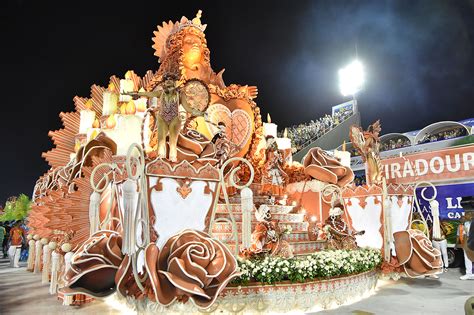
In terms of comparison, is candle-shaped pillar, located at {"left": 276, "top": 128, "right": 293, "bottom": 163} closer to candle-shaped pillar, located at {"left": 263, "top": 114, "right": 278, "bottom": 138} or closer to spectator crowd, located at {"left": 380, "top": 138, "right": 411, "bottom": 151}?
candle-shaped pillar, located at {"left": 263, "top": 114, "right": 278, "bottom": 138}

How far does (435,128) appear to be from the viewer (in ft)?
51.0

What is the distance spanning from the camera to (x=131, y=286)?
15.5 feet

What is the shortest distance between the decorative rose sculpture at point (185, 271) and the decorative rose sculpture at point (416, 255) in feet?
16.0

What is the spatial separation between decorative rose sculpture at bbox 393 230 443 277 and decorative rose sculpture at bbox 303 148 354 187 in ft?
9.57

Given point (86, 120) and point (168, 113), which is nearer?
point (168, 113)

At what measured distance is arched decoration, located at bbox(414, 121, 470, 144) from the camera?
15.1 meters

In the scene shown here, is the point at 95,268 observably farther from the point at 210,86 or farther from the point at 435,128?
the point at 435,128

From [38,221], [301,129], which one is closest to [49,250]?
[38,221]

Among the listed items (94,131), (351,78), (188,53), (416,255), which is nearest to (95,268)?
(94,131)

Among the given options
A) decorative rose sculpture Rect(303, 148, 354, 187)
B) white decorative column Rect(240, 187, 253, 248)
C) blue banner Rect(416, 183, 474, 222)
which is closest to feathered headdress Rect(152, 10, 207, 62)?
decorative rose sculpture Rect(303, 148, 354, 187)

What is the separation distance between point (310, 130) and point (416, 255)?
15.3 metres

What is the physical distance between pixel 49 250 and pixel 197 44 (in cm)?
705

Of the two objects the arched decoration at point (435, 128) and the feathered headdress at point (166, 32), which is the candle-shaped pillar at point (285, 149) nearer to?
the feathered headdress at point (166, 32)

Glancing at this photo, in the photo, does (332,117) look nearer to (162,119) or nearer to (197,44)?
(197,44)
